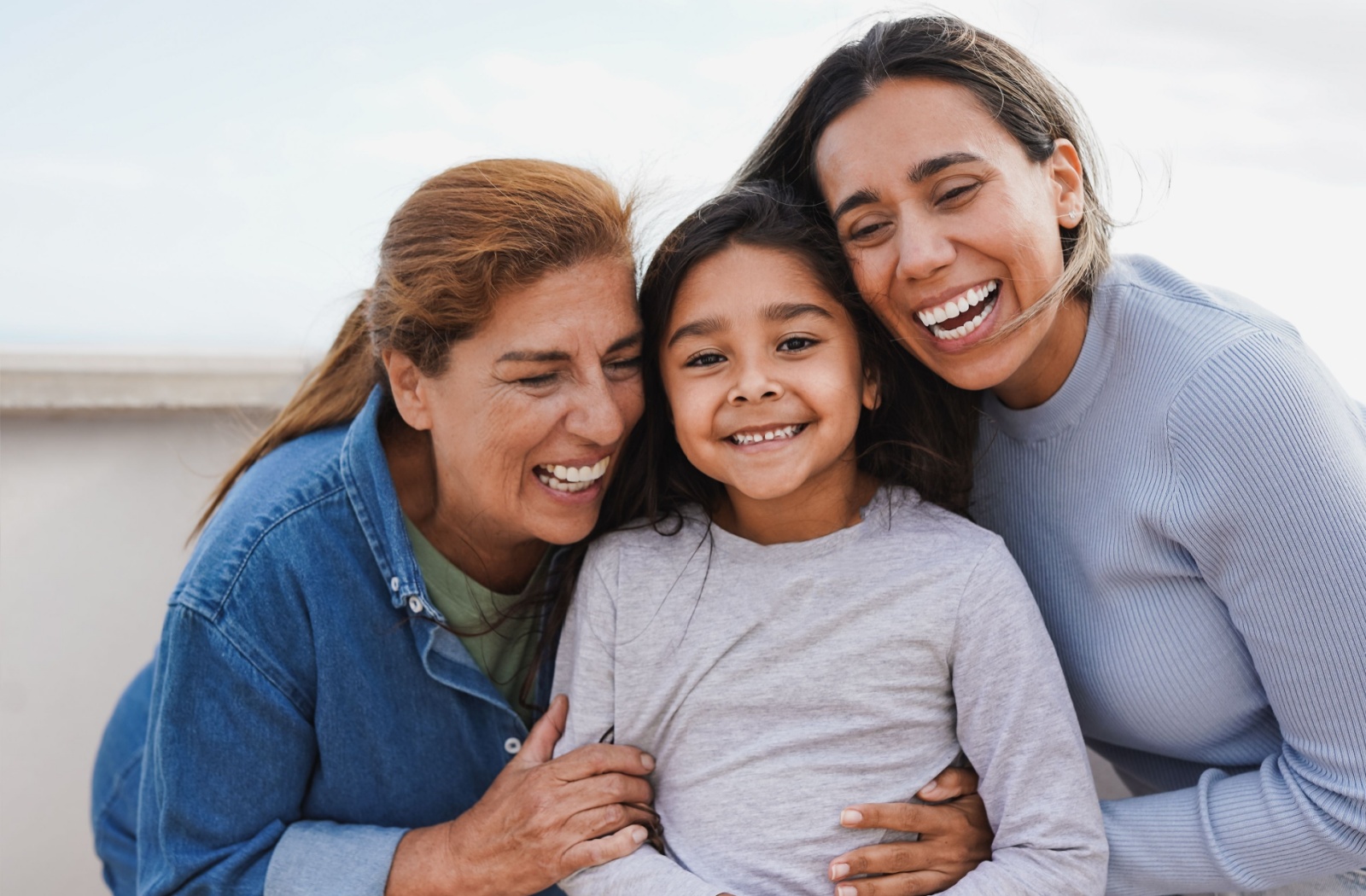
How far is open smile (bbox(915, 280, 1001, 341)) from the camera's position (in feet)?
4.91

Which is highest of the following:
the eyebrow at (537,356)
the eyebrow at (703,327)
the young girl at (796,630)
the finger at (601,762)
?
the eyebrow at (703,327)

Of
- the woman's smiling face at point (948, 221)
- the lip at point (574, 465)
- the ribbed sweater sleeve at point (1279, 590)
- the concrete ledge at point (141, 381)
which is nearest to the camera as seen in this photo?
the ribbed sweater sleeve at point (1279, 590)

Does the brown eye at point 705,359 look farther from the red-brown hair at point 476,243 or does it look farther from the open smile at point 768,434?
the red-brown hair at point 476,243

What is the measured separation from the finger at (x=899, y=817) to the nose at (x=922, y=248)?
74 cm

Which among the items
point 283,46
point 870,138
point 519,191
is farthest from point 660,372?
point 283,46

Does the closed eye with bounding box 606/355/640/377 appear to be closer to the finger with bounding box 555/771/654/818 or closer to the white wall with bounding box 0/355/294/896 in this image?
the finger with bounding box 555/771/654/818

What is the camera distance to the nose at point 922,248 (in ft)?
4.77

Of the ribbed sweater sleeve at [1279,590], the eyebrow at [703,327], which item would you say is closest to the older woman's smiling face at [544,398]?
the eyebrow at [703,327]

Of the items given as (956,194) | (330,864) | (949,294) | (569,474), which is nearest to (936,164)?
(956,194)

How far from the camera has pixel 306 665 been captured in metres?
1.69

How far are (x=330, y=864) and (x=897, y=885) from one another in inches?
33.6

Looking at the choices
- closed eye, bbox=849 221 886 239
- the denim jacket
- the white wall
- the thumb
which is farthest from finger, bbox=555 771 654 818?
the white wall

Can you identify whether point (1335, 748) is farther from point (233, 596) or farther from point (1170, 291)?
point (233, 596)

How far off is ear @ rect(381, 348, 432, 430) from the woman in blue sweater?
712mm
